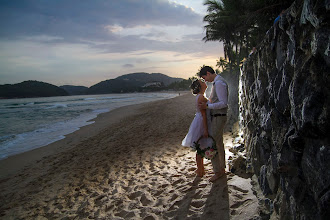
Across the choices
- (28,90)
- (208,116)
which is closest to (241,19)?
(208,116)

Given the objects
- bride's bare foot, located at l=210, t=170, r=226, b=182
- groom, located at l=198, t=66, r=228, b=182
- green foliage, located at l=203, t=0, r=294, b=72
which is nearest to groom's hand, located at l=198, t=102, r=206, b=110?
groom, located at l=198, t=66, r=228, b=182

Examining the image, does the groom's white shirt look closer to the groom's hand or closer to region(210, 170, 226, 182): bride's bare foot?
the groom's hand

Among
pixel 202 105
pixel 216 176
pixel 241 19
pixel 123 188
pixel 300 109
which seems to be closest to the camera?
pixel 300 109

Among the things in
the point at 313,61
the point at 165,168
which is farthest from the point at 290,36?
the point at 165,168

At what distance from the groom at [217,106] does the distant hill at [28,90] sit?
162462 millimetres

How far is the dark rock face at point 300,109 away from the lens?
50.3 inches

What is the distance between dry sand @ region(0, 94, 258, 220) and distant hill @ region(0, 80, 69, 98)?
157215mm

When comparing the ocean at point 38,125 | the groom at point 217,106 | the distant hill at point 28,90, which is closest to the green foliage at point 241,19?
the groom at point 217,106

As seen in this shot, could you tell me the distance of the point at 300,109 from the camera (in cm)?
150

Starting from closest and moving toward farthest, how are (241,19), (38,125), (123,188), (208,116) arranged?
1. (208,116)
2. (123,188)
3. (38,125)
4. (241,19)

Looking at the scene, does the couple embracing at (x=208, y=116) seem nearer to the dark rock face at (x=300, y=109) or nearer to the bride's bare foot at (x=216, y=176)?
the bride's bare foot at (x=216, y=176)

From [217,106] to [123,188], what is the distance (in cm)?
245

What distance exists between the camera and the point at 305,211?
5.03 ft

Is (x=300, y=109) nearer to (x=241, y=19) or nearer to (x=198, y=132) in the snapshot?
(x=198, y=132)
